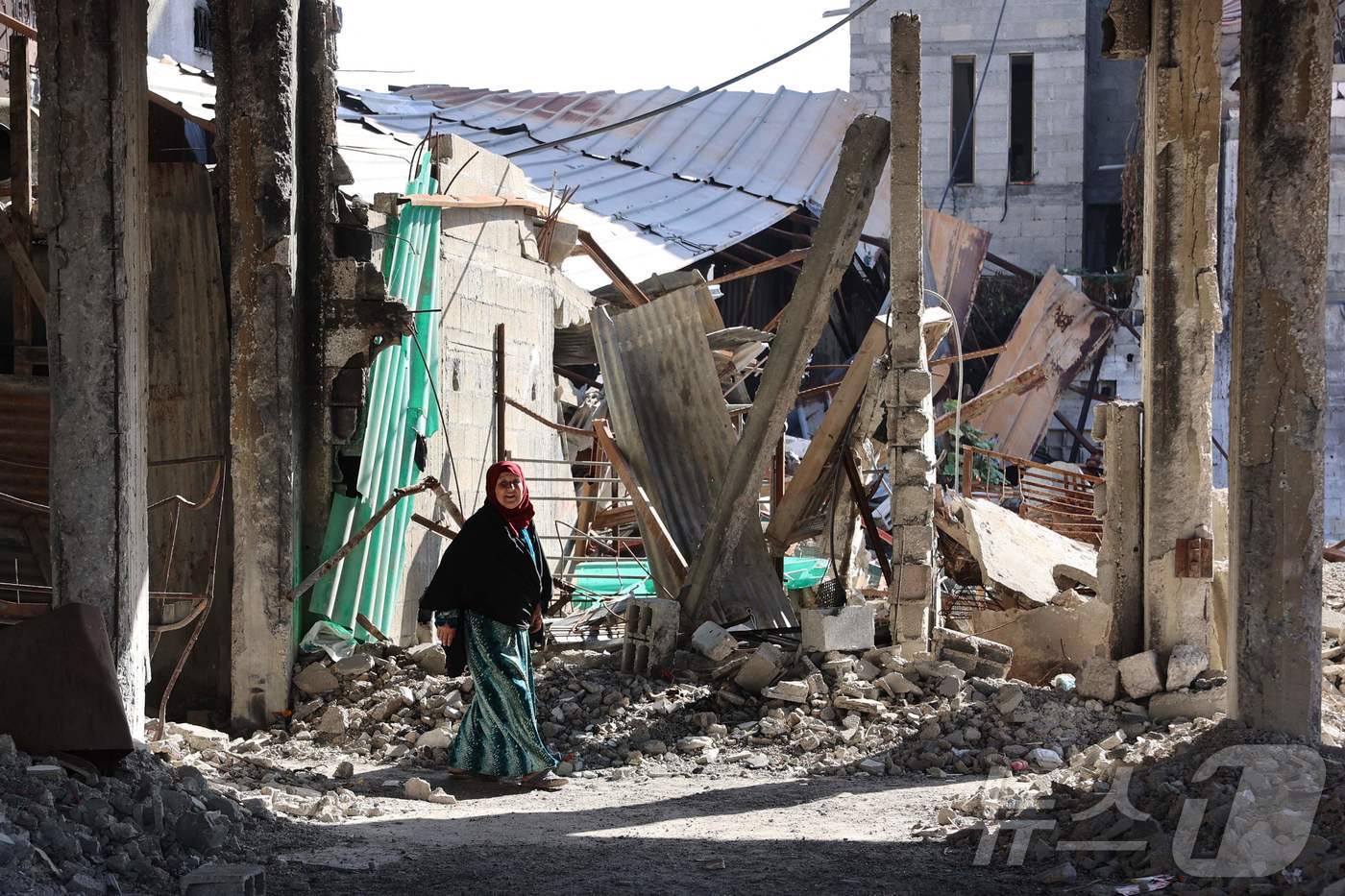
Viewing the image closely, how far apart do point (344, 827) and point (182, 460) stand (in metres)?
3.01

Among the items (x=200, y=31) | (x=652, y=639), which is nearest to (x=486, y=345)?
(x=652, y=639)

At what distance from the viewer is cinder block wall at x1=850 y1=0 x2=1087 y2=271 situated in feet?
76.2

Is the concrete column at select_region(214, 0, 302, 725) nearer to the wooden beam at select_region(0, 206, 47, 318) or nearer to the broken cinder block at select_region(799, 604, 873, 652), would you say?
the wooden beam at select_region(0, 206, 47, 318)

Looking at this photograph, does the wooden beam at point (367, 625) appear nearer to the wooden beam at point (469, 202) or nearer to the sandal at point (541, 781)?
the sandal at point (541, 781)

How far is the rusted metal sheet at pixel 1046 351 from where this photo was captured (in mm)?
20531

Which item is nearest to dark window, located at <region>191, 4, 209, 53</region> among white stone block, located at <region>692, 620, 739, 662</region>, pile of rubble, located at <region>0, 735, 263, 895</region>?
white stone block, located at <region>692, 620, 739, 662</region>

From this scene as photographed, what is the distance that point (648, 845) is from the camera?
5.77 metres

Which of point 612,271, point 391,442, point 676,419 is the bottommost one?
point 391,442

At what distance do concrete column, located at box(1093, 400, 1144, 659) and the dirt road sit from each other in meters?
1.67

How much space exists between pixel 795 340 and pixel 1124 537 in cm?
233

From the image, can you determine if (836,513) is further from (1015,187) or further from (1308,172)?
(1015,187)

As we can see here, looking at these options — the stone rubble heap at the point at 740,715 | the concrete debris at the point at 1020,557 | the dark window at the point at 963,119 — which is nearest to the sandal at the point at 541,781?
the stone rubble heap at the point at 740,715

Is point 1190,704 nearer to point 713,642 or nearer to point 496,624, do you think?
point 713,642

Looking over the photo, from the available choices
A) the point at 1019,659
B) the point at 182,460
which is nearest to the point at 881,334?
the point at 1019,659
